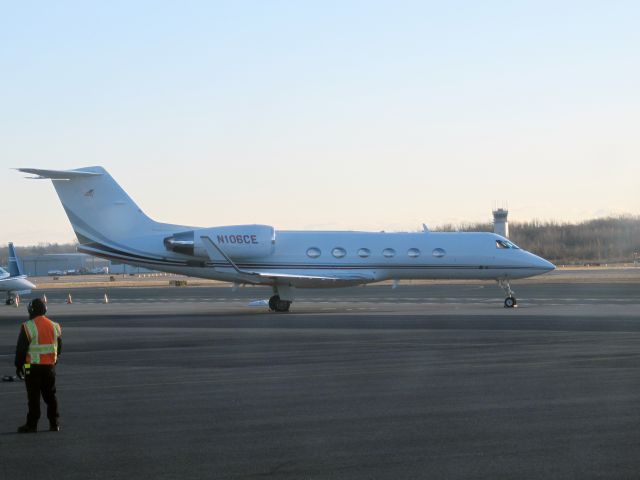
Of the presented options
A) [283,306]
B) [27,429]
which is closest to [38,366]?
[27,429]

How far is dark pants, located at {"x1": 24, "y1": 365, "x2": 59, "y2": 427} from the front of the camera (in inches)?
413

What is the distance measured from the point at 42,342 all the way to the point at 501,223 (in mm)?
83663

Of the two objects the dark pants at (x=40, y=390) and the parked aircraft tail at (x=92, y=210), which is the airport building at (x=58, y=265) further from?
the dark pants at (x=40, y=390)

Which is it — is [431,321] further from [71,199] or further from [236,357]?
[71,199]

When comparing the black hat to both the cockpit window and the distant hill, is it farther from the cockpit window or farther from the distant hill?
the distant hill

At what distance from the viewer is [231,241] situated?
115 feet

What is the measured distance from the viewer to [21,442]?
389 inches

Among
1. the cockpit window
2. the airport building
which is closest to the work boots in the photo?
the cockpit window

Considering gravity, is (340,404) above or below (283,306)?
below

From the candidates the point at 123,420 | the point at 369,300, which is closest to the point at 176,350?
the point at 123,420

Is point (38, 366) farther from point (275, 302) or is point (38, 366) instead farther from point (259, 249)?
point (259, 249)

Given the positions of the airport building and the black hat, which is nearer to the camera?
the black hat

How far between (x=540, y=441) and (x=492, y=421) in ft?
4.06

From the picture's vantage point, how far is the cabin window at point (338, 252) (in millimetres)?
35344
